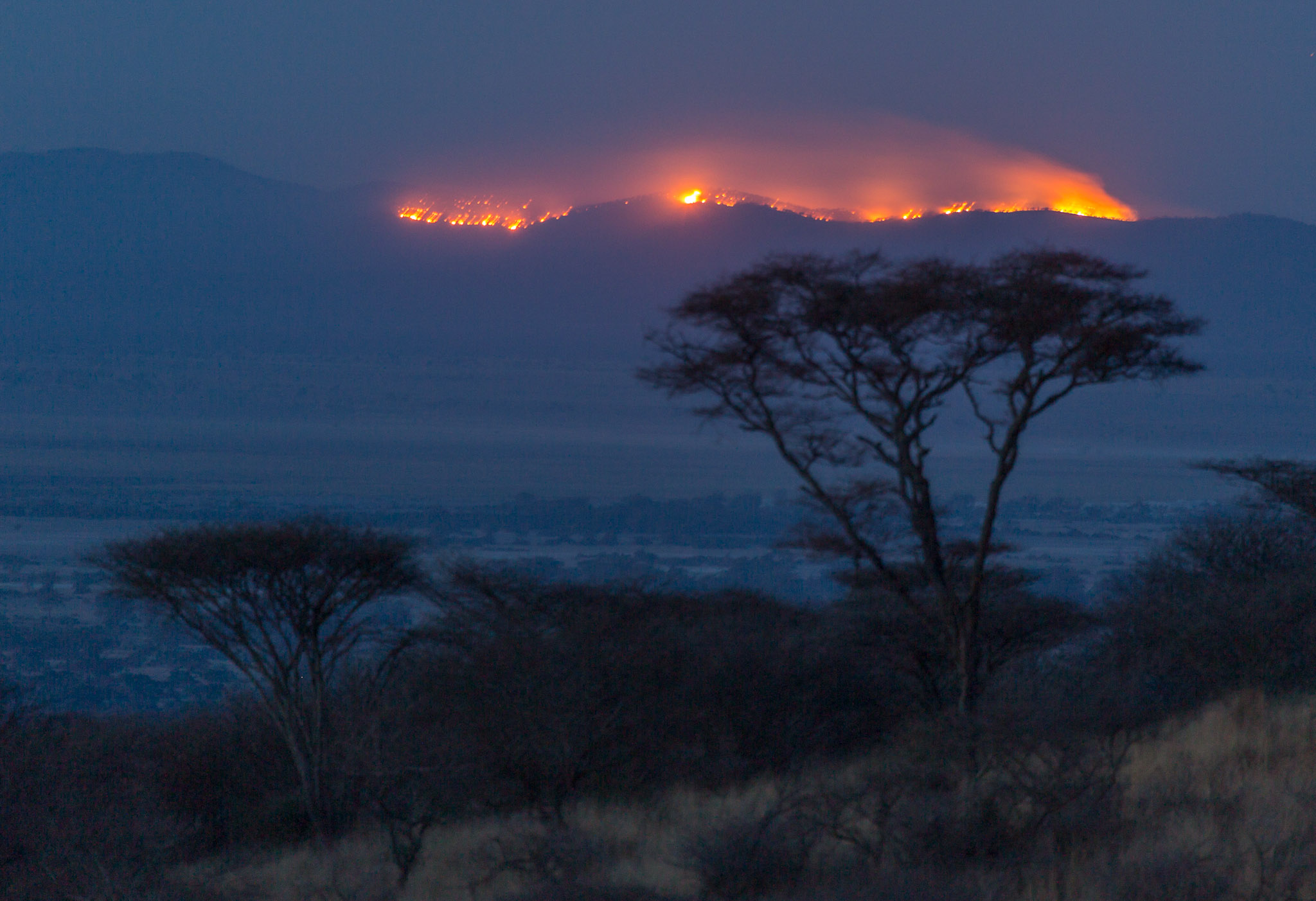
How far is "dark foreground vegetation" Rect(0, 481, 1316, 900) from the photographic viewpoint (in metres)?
5.96

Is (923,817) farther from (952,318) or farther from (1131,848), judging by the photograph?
(952,318)

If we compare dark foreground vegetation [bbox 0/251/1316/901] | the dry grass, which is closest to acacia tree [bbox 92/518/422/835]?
dark foreground vegetation [bbox 0/251/1316/901]

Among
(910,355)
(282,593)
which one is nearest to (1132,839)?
(910,355)

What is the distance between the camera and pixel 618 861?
275 inches

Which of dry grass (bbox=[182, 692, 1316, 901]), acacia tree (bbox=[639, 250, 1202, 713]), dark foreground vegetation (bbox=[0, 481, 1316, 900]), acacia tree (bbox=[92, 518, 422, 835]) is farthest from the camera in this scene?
acacia tree (bbox=[92, 518, 422, 835])

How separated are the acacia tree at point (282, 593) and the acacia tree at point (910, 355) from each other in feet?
16.6

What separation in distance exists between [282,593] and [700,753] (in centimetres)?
588

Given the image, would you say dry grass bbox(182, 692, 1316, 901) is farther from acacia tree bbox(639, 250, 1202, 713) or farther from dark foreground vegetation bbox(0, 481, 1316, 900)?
acacia tree bbox(639, 250, 1202, 713)

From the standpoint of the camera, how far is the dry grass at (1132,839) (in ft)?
16.3

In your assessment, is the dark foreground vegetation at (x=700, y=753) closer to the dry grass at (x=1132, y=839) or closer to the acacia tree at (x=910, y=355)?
the dry grass at (x=1132, y=839)

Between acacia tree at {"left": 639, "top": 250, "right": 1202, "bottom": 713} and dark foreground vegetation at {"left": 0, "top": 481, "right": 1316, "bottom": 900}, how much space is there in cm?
223

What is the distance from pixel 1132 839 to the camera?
19.2ft

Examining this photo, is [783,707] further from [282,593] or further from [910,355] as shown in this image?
[282,593]

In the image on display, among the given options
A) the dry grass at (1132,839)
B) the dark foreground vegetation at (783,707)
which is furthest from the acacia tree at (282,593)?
the dry grass at (1132,839)
